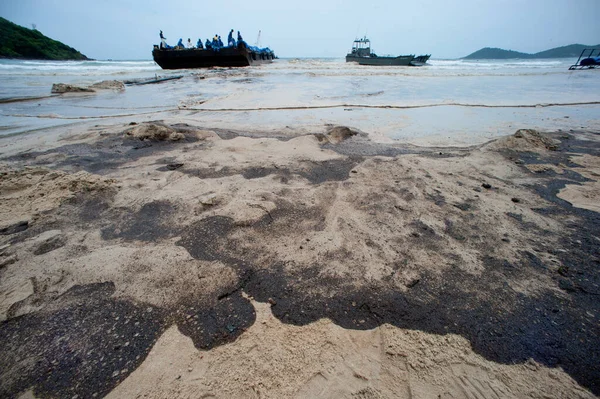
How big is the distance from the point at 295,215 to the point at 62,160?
131 inches

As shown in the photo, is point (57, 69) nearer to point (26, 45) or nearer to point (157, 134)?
point (157, 134)

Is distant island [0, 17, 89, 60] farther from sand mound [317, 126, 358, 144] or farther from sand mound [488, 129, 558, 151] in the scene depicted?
sand mound [488, 129, 558, 151]

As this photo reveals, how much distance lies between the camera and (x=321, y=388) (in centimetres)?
116

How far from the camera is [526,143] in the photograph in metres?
3.83

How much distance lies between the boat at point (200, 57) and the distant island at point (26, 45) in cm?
3693

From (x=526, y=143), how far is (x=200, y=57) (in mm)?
26345

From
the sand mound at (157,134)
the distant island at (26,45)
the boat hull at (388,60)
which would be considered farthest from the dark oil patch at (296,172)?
the distant island at (26,45)

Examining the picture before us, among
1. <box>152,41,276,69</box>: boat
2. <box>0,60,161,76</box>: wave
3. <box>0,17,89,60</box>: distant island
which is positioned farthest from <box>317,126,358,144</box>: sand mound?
<box>0,17,89,60</box>: distant island

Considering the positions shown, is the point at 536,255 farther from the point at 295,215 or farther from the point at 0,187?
the point at 0,187

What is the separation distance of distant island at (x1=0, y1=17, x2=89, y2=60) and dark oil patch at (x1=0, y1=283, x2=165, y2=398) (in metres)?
61.4

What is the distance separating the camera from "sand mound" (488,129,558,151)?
3779 millimetres

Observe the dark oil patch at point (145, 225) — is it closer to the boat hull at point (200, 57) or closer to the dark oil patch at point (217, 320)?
the dark oil patch at point (217, 320)

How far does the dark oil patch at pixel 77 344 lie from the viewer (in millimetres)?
1163

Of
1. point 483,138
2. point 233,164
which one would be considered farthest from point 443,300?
point 483,138
